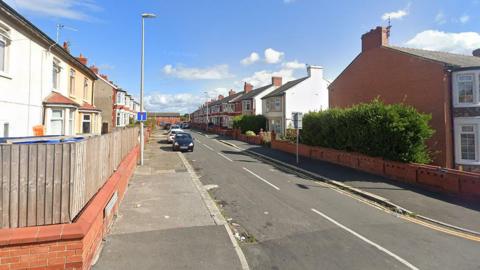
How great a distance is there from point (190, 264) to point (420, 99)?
18749 mm

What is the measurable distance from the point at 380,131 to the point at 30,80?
16715mm

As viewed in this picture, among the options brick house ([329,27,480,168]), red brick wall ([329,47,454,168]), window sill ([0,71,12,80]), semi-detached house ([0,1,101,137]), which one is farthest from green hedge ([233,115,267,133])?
window sill ([0,71,12,80])

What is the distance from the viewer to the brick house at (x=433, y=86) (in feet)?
53.4

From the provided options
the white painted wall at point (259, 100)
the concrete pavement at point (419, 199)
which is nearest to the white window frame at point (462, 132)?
the concrete pavement at point (419, 199)

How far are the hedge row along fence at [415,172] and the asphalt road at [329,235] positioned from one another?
13.0 feet

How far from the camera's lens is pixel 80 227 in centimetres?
417

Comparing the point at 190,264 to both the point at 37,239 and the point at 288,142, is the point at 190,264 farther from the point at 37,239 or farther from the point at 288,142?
the point at 288,142

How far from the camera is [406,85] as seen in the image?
19016mm

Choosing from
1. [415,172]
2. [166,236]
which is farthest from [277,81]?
[166,236]

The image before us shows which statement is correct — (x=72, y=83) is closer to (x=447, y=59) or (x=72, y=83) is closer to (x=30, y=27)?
(x=30, y=27)

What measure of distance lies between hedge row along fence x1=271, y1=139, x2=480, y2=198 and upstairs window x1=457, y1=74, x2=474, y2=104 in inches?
289

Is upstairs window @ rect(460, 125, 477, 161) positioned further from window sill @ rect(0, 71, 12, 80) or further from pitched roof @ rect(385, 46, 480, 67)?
window sill @ rect(0, 71, 12, 80)

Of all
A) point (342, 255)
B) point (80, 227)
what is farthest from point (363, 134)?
point (80, 227)

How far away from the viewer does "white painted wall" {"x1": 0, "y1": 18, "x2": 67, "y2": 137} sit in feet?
33.3
